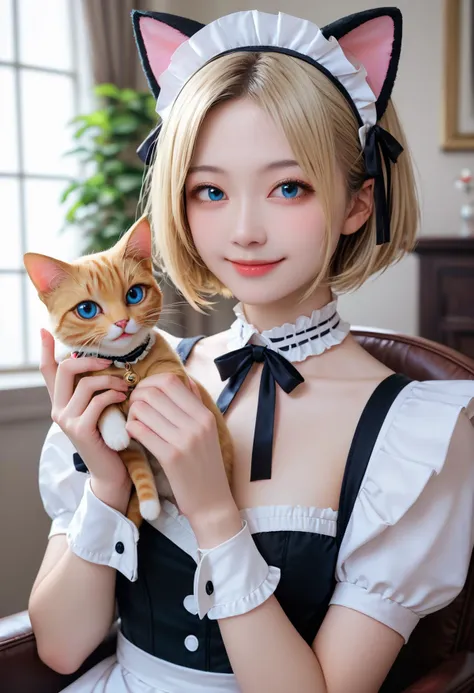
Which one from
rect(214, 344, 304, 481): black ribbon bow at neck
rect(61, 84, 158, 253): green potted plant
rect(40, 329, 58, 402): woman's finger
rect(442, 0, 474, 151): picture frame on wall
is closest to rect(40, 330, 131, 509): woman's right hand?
rect(40, 329, 58, 402): woman's finger

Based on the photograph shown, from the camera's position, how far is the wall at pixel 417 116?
140 inches

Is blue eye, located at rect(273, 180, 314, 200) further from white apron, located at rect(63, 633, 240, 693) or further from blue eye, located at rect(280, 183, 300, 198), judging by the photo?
white apron, located at rect(63, 633, 240, 693)

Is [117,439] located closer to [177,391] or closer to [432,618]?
[177,391]

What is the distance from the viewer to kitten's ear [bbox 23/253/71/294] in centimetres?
89

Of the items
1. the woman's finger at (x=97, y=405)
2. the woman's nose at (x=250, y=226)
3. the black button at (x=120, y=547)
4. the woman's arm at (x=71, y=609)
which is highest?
the woman's nose at (x=250, y=226)

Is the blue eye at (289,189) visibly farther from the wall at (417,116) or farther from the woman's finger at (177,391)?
the wall at (417,116)

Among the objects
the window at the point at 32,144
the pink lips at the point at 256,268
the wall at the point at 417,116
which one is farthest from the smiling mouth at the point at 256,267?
the wall at the point at 417,116

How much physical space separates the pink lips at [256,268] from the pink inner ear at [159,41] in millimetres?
387

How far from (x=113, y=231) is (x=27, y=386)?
0.72 m

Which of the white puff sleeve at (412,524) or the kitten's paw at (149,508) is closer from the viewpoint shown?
the kitten's paw at (149,508)

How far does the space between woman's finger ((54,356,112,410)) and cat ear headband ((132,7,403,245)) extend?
18.3 inches

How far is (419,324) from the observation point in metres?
3.07

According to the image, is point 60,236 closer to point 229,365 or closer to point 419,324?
point 419,324

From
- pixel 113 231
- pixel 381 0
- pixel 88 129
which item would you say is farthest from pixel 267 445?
pixel 381 0
